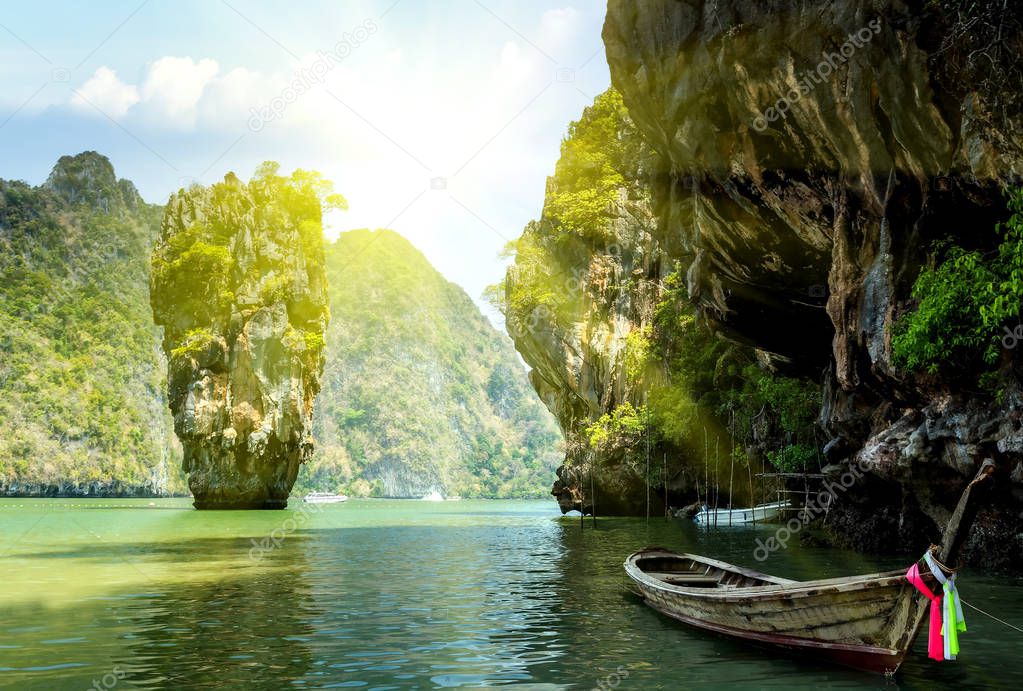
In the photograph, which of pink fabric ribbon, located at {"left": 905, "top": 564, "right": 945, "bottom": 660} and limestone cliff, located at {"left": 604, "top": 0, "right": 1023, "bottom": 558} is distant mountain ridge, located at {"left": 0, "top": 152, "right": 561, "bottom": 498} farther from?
pink fabric ribbon, located at {"left": 905, "top": 564, "right": 945, "bottom": 660}

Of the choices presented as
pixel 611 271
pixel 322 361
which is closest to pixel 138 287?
pixel 322 361

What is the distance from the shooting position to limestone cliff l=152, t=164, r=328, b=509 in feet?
211

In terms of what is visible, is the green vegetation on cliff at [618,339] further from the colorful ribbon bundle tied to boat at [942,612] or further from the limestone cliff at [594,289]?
the colorful ribbon bundle tied to boat at [942,612]

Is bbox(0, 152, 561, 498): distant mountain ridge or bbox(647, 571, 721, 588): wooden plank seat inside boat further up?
bbox(0, 152, 561, 498): distant mountain ridge

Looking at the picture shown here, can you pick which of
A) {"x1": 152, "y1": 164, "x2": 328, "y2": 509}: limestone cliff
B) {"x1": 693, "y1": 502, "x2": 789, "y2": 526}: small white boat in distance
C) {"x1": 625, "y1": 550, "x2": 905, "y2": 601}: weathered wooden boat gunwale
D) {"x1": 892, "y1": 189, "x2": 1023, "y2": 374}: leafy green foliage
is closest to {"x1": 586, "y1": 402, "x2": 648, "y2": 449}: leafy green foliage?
{"x1": 693, "y1": 502, "x2": 789, "y2": 526}: small white boat in distance

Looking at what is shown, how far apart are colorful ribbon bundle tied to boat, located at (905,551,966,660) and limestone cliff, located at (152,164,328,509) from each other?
60192 millimetres

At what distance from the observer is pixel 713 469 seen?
51.7 meters

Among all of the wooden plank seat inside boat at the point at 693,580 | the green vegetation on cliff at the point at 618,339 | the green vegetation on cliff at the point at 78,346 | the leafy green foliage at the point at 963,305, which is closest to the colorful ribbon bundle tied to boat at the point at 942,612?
the wooden plank seat inside boat at the point at 693,580

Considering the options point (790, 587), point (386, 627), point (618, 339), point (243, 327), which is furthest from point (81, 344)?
point (790, 587)

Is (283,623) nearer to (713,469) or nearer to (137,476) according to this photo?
(713,469)

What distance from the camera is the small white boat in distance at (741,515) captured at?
43.4 meters

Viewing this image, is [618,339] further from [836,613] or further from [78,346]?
[78,346]

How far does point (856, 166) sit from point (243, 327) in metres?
55.6

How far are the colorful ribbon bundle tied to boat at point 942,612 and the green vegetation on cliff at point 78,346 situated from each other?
374 ft
